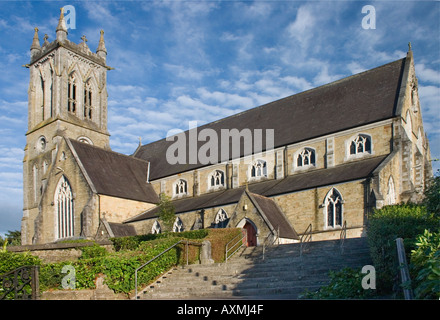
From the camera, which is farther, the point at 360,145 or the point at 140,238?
the point at 360,145

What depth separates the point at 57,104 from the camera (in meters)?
48.1

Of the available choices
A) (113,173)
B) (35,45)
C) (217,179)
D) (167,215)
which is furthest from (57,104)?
(167,215)

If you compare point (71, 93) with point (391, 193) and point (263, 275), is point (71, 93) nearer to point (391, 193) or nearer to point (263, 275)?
point (391, 193)

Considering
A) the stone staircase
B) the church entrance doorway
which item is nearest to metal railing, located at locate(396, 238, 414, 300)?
the stone staircase

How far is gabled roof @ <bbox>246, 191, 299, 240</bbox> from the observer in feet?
83.2

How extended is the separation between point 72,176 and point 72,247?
46.7ft

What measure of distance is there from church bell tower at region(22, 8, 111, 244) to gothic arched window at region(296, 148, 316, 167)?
25.4 metres

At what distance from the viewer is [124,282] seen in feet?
56.2

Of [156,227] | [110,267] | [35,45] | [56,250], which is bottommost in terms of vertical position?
[110,267]

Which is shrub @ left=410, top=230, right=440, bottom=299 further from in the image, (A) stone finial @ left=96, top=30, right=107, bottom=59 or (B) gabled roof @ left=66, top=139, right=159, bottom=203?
(A) stone finial @ left=96, top=30, right=107, bottom=59

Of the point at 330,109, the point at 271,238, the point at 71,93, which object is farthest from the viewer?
the point at 71,93

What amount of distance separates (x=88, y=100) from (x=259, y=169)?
26802 mm
